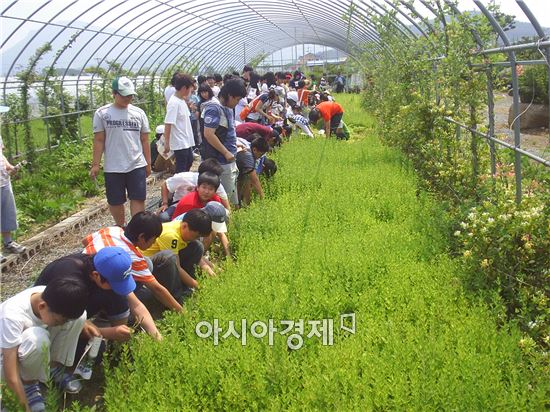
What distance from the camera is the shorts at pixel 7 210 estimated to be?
5.06 m

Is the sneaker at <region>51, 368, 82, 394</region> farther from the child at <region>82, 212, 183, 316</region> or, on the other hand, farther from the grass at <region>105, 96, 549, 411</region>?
the child at <region>82, 212, 183, 316</region>

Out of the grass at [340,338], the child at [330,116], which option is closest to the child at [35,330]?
the grass at [340,338]

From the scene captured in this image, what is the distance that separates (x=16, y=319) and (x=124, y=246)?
80cm

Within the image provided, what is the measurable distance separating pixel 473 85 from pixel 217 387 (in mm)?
3717

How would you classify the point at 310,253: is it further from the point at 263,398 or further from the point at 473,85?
the point at 473,85

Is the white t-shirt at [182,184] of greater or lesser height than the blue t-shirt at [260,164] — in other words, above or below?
above

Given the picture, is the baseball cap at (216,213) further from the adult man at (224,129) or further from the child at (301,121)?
the child at (301,121)

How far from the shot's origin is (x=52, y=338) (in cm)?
286

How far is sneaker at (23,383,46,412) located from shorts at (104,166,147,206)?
248 centimetres

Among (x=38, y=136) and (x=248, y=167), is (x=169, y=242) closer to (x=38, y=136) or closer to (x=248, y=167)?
(x=248, y=167)

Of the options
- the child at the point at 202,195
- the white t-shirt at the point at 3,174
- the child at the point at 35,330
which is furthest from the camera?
the white t-shirt at the point at 3,174

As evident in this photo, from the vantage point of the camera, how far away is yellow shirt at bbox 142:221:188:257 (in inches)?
154

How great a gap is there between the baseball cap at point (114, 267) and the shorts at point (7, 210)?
104 inches

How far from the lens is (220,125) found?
5.41 meters
